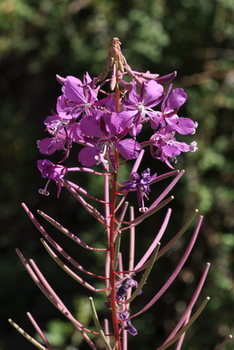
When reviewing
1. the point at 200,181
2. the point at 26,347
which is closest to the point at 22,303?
the point at 26,347

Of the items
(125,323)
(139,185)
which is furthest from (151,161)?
(139,185)

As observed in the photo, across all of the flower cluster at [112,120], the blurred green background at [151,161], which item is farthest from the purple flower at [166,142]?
the blurred green background at [151,161]

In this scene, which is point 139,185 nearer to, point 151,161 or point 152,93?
point 152,93

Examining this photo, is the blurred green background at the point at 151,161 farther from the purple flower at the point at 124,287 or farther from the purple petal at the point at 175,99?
the purple petal at the point at 175,99

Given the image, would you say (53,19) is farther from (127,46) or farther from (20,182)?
(20,182)

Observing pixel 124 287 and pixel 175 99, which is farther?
pixel 124 287
